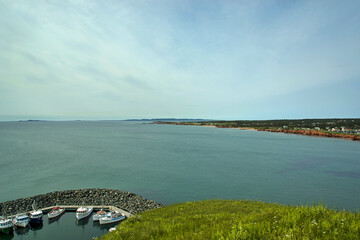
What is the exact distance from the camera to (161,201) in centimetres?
2645

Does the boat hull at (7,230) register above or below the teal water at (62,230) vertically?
above

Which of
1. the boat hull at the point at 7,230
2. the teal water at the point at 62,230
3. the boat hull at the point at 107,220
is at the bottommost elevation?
the teal water at the point at 62,230

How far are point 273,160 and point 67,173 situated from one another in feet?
159

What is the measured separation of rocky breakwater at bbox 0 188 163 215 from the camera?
77.7ft

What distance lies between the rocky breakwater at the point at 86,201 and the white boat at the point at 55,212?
2.10 metres

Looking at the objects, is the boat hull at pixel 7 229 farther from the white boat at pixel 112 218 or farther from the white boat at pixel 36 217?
the white boat at pixel 112 218

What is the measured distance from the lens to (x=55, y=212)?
22.4 metres

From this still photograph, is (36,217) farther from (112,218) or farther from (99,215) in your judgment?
(112,218)

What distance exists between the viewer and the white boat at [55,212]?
72.6ft

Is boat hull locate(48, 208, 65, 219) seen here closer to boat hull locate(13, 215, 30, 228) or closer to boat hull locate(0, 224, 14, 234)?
boat hull locate(13, 215, 30, 228)

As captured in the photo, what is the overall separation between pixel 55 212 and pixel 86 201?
3974 mm

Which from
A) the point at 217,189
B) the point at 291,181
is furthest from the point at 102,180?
the point at 291,181

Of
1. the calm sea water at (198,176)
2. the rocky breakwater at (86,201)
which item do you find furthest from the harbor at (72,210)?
the calm sea water at (198,176)

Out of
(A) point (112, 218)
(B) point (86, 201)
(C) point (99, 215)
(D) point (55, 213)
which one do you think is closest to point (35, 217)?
(D) point (55, 213)
